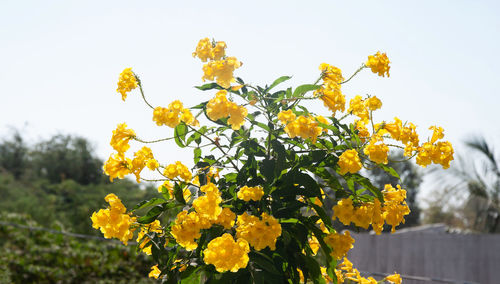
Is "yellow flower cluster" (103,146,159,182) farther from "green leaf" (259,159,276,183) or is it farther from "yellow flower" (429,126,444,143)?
"yellow flower" (429,126,444,143)

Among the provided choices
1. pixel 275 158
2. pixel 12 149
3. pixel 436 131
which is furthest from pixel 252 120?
pixel 12 149

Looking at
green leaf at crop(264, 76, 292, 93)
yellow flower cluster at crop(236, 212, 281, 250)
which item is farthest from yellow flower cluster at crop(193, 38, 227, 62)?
yellow flower cluster at crop(236, 212, 281, 250)

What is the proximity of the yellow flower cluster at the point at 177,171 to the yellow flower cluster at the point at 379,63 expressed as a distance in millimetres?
768

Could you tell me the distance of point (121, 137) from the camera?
1665 mm

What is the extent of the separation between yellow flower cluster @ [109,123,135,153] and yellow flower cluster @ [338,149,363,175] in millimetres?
742

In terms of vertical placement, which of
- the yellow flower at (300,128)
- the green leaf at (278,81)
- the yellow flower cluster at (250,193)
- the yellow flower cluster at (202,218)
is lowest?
the yellow flower cluster at (202,218)

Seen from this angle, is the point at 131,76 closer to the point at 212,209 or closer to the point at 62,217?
the point at 212,209

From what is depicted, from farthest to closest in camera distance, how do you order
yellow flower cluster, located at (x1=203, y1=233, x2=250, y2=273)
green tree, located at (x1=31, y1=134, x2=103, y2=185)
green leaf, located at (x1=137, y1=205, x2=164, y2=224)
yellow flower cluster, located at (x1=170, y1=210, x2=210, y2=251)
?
green tree, located at (x1=31, y1=134, x2=103, y2=185) < green leaf, located at (x1=137, y1=205, x2=164, y2=224) < yellow flower cluster, located at (x1=170, y1=210, x2=210, y2=251) < yellow flower cluster, located at (x1=203, y1=233, x2=250, y2=273)

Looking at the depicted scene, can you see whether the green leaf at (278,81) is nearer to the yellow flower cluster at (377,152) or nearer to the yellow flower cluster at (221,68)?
the yellow flower cluster at (221,68)

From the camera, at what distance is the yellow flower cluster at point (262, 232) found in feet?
4.64

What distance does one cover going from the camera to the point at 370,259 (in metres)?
7.61

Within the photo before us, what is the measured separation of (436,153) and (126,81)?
1.12 meters

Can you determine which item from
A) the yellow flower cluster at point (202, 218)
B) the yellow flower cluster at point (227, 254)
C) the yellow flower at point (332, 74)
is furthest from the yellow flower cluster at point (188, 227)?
the yellow flower at point (332, 74)

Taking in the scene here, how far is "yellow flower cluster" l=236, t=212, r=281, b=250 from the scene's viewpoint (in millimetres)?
1414
